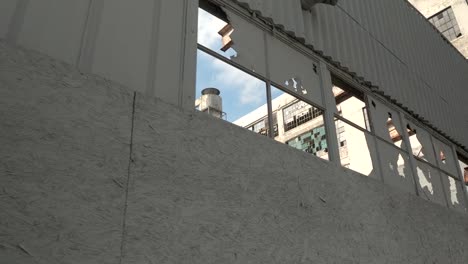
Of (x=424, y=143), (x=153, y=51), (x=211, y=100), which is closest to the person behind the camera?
(x=153, y=51)

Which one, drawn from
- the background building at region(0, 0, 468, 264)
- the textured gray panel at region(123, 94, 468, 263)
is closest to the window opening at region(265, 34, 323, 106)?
the background building at region(0, 0, 468, 264)

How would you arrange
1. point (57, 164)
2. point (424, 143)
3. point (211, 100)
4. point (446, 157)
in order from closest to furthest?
1. point (57, 164)
2. point (211, 100)
3. point (424, 143)
4. point (446, 157)

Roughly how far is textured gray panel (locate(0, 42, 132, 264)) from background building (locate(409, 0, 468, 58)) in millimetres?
16981

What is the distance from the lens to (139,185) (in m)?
2.49

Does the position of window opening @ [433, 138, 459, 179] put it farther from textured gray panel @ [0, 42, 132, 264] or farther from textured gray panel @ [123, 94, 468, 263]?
textured gray panel @ [0, 42, 132, 264]

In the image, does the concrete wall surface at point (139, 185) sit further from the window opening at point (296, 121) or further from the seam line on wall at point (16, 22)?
the window opening at point (296, 121)

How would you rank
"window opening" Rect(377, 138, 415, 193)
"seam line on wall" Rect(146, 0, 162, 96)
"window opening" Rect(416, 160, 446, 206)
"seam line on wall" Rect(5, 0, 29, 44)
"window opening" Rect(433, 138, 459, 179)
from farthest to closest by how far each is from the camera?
"window opening" Rect(433, 138, 459, 179) → "window opening" Rect(416, 160, 446, 206) → "window opening" Rect(377, 138, 415, 193) → "seam line on wall" Rect(146, 0, 162, 96) → "seam line on wall" Rect(5, 0, 29, 44)

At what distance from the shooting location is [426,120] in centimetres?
743

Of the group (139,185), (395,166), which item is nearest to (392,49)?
(395,166)

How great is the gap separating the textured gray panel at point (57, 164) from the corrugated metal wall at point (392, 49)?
2.59 m

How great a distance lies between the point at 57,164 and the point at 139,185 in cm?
53

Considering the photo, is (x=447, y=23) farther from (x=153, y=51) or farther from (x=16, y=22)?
(x=16, y=22)

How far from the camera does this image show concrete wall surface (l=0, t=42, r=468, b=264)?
2088 millimetres

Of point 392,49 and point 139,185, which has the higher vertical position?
point 392,49
